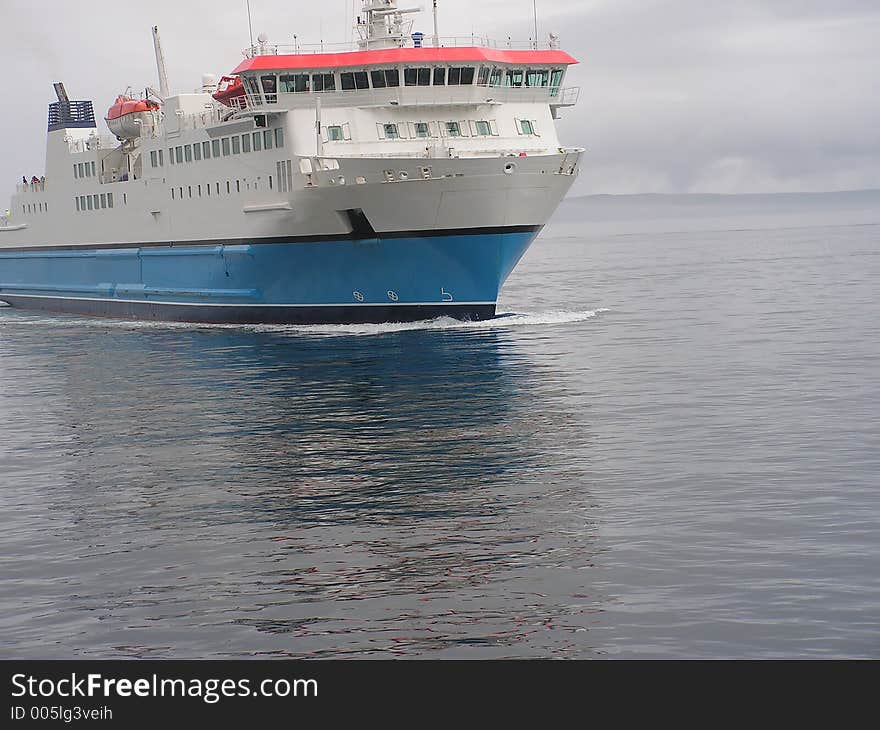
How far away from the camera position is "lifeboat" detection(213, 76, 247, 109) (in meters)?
44.9

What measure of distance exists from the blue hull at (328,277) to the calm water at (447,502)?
354 centimetres

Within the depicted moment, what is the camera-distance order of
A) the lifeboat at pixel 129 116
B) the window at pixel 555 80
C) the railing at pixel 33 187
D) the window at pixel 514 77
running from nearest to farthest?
the window at pixel 514 77 → the window at pixel 555 80 → the lifeboat at pixel 129 116 → the railing at pixel 33 187

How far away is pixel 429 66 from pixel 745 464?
25.5 meters

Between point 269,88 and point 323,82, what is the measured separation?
199 cm

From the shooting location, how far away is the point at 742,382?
99.5 ft

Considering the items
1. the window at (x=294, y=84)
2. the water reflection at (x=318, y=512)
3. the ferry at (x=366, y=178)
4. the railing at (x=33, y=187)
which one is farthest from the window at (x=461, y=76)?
the railing at (x=33, y=187)

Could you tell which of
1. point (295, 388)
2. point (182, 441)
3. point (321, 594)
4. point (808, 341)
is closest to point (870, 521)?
point (321, 594)

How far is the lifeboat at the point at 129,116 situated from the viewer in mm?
53784

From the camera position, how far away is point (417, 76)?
1667 inches

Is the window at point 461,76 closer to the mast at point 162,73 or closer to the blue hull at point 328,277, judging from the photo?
the blue hull at point 328,277

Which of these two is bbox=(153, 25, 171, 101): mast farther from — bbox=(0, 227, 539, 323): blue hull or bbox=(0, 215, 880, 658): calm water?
bbox=(0, 215, 880, 658): calm water

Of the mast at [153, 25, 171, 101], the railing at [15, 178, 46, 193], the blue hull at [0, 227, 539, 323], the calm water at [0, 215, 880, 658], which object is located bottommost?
the calm water at [0, 215, 880, 658]

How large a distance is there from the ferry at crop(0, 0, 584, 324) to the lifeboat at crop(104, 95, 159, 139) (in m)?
3.39

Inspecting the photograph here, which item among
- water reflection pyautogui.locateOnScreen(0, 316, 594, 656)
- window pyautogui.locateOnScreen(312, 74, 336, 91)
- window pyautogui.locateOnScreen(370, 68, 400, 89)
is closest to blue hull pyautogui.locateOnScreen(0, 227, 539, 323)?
window pyautogui.locateOnScreen(312, 74, 336, 91)
